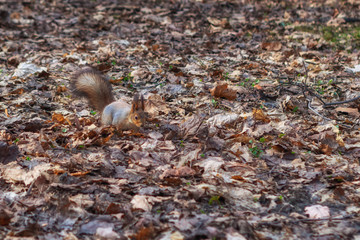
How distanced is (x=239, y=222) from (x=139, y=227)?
62 centimetres

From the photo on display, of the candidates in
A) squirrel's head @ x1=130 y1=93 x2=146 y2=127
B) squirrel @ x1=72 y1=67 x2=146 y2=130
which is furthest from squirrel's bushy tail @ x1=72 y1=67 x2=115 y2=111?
squirrel's head @ x1=130 y1=93 x2=146 y2=127

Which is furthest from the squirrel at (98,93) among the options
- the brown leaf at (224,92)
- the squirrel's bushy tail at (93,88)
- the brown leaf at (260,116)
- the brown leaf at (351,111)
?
the brown leaf at (351,111)

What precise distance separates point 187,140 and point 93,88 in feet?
4.41

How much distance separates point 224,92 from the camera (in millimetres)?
4965

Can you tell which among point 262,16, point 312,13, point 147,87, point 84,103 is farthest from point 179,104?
point 312,13

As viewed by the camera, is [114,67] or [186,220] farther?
[114,67]

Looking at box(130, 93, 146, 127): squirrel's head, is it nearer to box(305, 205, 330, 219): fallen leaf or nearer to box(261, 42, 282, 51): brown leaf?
box(305, 205, 330, 219): fallen leaf

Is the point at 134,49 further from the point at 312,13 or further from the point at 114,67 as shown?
the point at 312,13

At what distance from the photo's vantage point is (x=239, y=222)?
8.36 feet

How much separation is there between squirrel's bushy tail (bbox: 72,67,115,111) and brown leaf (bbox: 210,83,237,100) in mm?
1250

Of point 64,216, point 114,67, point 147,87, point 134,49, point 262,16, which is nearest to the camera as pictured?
point 64,216

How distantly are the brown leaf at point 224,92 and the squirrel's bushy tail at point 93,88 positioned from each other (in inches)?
49.2

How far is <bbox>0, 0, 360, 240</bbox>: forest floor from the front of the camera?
2654mm

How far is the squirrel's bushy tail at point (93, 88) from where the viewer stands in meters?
4.58
